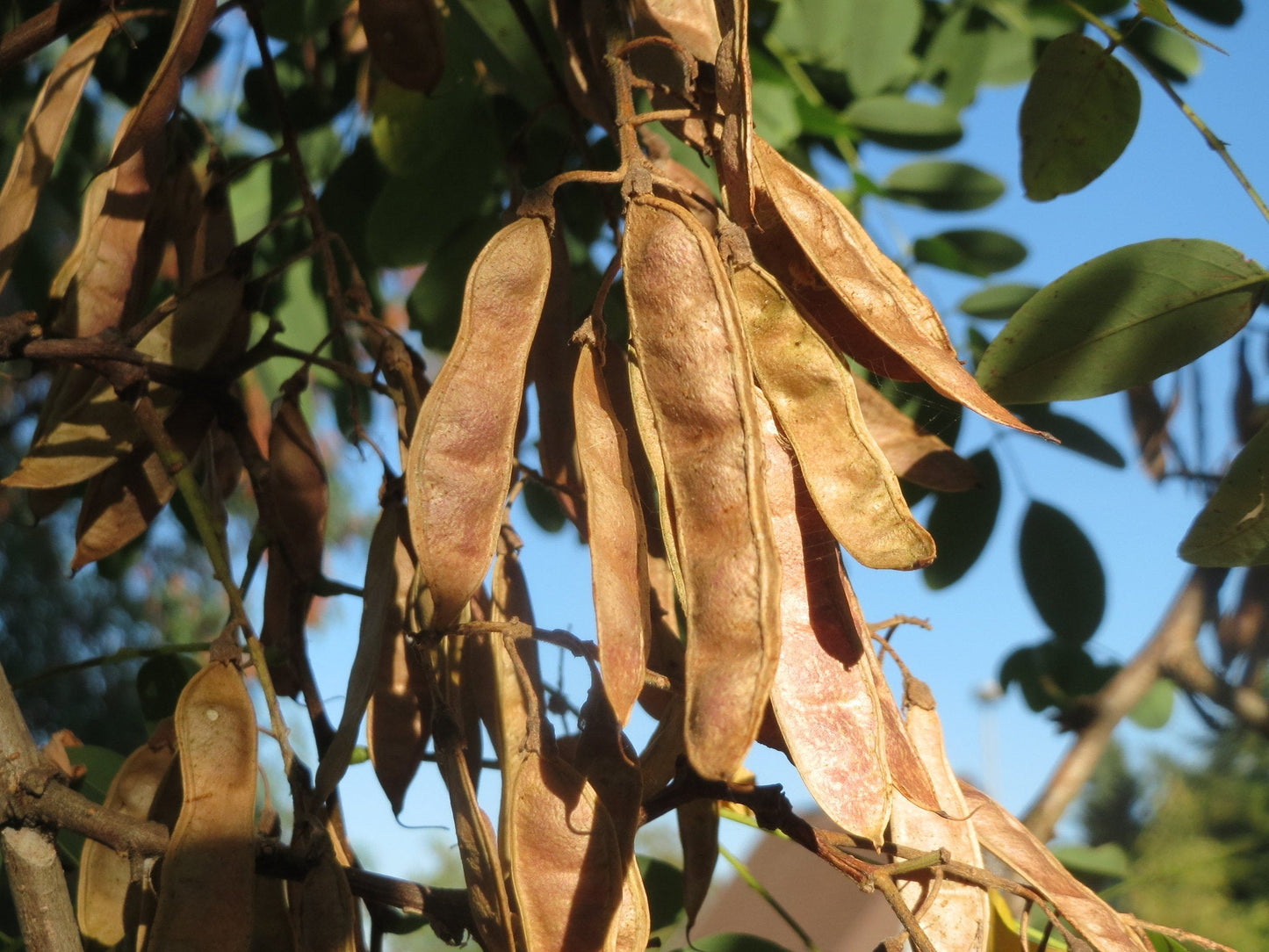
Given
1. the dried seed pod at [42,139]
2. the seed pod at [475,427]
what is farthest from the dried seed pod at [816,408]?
the dried seed pod at [42,139]

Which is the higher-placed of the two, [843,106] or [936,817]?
[843,106]

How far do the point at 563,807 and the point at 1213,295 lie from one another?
0.75 metres

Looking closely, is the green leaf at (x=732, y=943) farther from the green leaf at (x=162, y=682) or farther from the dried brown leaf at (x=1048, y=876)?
the green leaf at (x=162, y=682)

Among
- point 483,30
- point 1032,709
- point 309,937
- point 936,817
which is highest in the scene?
point 483,30

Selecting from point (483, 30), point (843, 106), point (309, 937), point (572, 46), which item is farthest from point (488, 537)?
point (843, 106)

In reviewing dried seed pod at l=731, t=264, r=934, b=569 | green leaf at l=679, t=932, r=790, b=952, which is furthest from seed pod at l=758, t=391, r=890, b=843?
green leaf at l=679, t=932, r=790, b=952

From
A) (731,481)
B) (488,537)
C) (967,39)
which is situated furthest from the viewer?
(967,39)

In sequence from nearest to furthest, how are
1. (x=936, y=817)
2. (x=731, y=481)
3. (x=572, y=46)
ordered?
(x=731, y=481), (x=936, y=817), (x=572, y=46)

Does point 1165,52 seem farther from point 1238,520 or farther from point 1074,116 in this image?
point 1238,520

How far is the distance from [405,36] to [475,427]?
63 cm

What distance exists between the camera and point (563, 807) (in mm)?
829

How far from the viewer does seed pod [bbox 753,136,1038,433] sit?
77 centimetres

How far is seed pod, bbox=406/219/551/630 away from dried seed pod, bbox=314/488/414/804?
0.50 ft

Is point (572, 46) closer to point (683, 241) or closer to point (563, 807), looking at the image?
point (683, 241)
